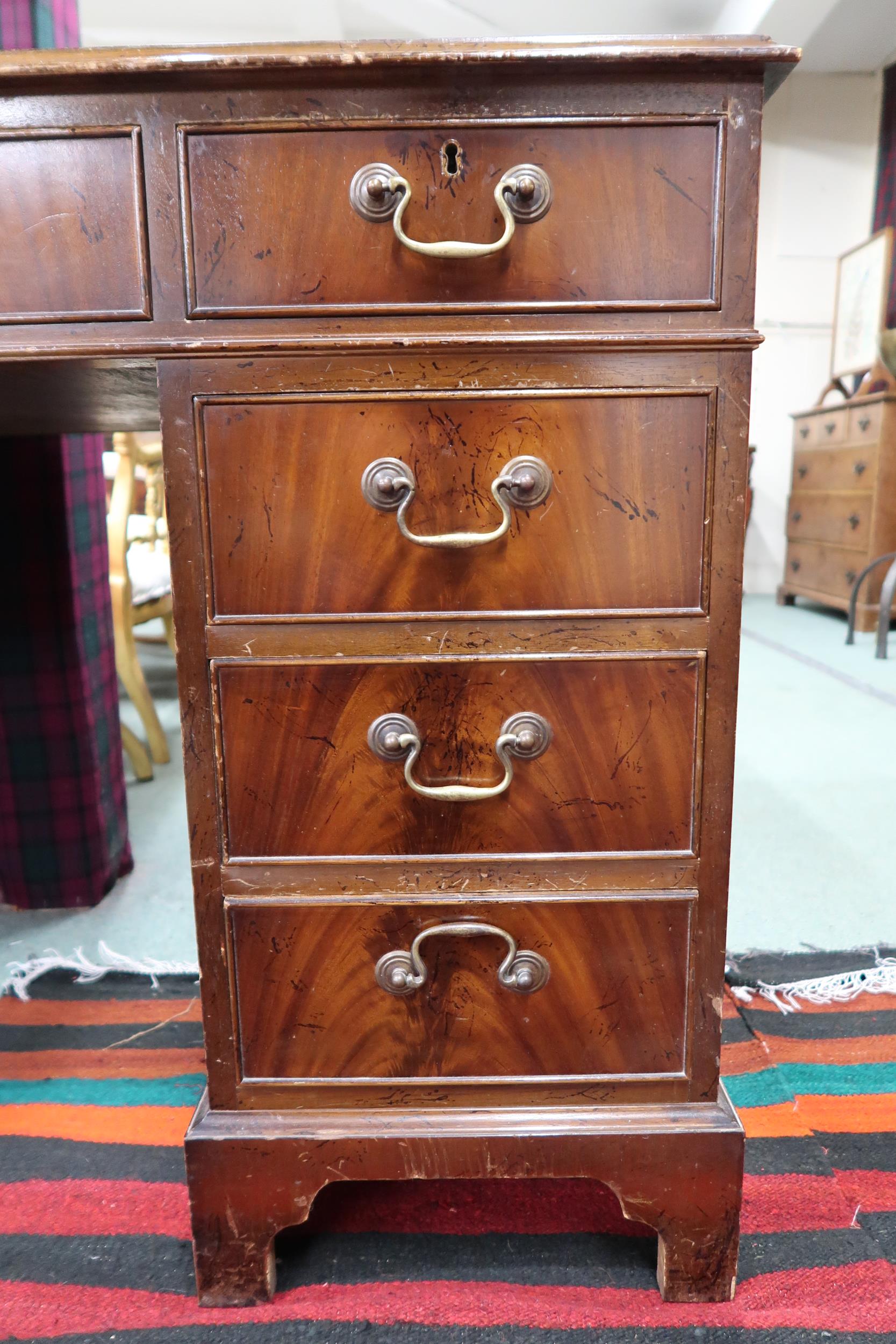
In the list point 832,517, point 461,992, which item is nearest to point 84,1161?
point 461,992


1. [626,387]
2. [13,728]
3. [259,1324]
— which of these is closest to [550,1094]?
[259,1324]

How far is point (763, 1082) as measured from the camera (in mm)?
916

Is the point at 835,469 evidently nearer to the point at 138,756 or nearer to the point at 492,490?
the point at 138,756

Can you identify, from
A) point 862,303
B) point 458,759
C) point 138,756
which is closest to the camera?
point 458,759

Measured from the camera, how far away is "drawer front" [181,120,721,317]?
554mm

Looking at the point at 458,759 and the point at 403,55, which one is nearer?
the point at 403,55

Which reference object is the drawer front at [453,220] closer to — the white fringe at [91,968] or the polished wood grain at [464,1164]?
the polished wood grain at [464,1164]

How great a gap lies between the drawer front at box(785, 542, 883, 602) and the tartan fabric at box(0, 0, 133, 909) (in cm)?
299

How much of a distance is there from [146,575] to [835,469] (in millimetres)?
2995

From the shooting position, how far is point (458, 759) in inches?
24.8

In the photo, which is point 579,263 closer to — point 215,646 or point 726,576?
point 726,576

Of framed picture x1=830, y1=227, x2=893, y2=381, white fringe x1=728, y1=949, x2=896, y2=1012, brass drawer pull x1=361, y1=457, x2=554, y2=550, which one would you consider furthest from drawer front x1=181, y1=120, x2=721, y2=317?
framed picture x1=830, y1=227, x2=893, y2=381

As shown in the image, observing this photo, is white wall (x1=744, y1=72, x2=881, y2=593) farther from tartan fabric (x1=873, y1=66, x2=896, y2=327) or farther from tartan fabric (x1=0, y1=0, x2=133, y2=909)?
tartan fabric (x1=0, y1=0, x2=133, y2=909)

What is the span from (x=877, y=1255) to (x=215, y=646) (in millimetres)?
740
